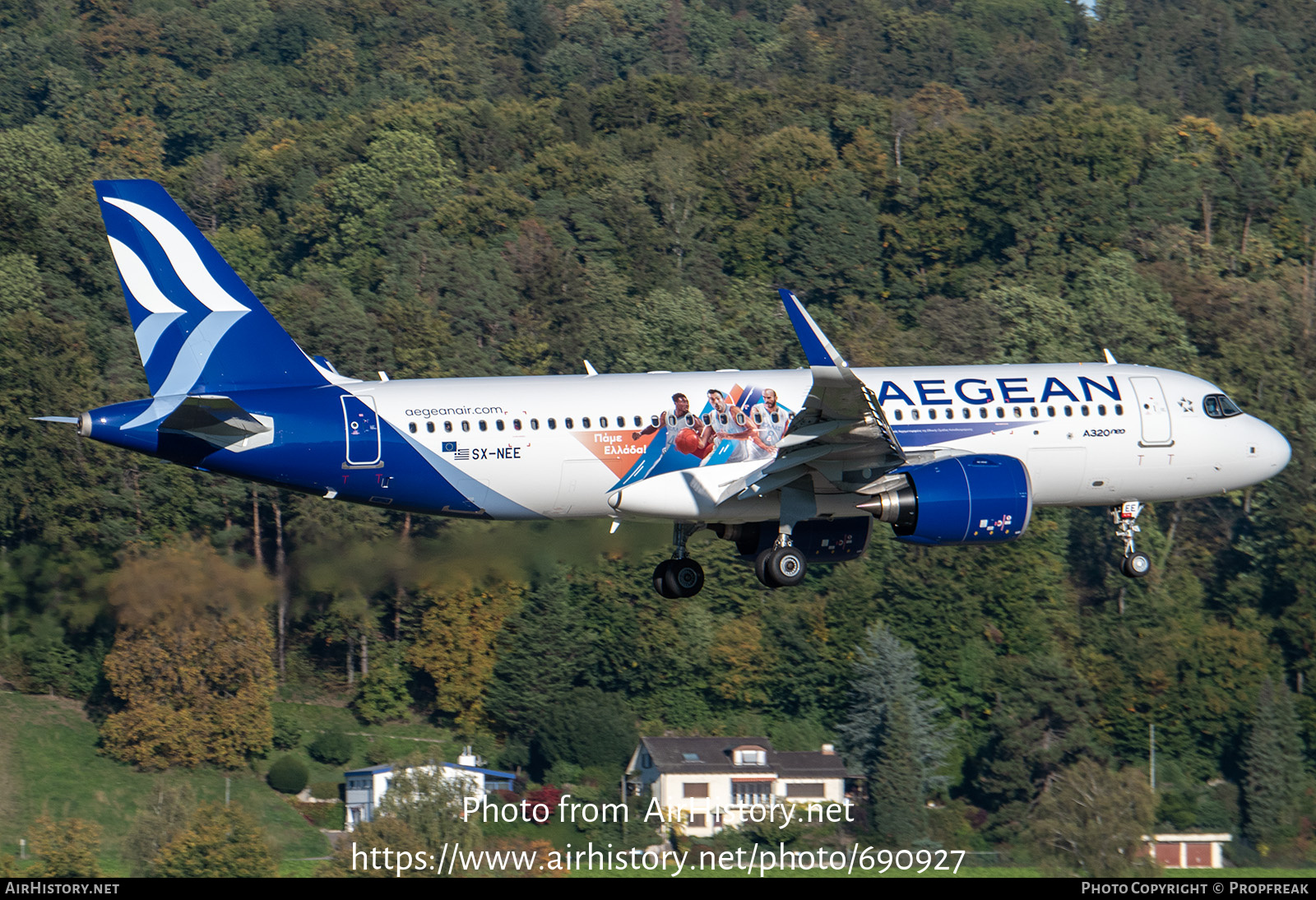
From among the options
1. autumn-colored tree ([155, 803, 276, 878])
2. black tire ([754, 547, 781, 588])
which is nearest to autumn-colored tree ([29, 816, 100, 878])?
autumn-colored tree ([155, 803, 276, 878])

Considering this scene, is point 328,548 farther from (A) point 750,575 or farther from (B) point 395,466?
(A) point 750,575

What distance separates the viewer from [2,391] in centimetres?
8819

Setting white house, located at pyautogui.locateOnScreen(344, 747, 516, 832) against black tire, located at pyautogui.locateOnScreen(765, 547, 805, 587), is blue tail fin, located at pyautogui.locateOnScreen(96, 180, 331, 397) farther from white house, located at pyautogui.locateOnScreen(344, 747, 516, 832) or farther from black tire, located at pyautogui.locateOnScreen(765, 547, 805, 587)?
white house, located at pyautogui.locateOnScreen(344, 747, 516, 832)

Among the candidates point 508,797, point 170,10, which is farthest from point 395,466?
point 170,10

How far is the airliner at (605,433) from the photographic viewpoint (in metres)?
36.7

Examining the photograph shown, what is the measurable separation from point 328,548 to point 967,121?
126 meters

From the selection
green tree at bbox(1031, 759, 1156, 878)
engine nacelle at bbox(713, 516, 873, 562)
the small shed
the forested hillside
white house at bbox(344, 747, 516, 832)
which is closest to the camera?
engine nacelle at bbox(713, 516, 873, 562)

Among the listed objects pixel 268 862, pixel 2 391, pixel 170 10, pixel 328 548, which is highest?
pixel 170 10

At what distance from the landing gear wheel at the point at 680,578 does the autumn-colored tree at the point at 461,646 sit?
48495 millimetres

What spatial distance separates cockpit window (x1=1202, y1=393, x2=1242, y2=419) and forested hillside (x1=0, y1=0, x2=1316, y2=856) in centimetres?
1353

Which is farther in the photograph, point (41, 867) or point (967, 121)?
point (967, 121)

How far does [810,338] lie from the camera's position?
36.3 m

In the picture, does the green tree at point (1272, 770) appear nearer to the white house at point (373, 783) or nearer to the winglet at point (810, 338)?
the white house at point (373, 783)

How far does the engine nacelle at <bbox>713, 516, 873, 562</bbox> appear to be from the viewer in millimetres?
40719
